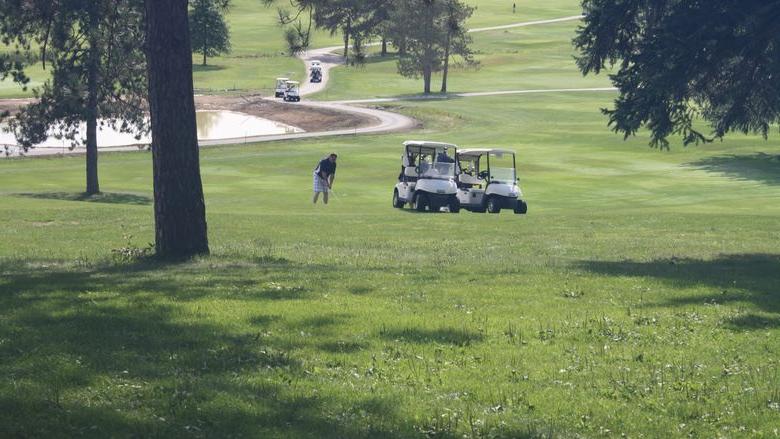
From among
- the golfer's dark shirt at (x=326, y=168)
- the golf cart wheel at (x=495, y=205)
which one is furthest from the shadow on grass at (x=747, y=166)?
the golfer's dark shirt at (x=326, y=168)

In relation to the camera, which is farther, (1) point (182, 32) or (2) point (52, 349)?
(1) point (182, 32)

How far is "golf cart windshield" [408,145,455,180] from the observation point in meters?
32.5

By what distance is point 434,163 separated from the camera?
107 ft

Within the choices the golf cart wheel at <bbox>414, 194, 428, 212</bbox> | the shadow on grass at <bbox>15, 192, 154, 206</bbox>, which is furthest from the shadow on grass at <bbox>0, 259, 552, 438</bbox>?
the shadow on grass at <bbox>15, 192, 154, 206</bbox>

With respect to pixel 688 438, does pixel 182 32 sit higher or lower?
higher

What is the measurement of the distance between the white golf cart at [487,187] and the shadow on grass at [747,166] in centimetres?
1828

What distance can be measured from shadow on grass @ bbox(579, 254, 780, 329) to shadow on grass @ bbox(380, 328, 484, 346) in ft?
9.50

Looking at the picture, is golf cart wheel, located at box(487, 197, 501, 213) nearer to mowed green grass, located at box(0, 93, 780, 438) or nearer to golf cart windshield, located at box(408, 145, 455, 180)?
golf cart windshield, located at box(408, 145, 455, 180)

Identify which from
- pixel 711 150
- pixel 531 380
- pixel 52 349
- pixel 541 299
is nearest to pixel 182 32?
pixel 541 299

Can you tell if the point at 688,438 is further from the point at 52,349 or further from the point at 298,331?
the point at 52,349

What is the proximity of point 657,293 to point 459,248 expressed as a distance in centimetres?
745

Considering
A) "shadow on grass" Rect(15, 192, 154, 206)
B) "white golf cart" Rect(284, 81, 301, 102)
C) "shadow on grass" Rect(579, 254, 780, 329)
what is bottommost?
"shadow on grass" Rect(15, 192, 154, 206)

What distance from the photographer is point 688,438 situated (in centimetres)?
751

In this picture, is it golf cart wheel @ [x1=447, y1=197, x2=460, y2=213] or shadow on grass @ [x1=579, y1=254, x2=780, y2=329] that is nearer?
shadow on grass @ [x1=579, y1=254, x2=780, y2=329]
